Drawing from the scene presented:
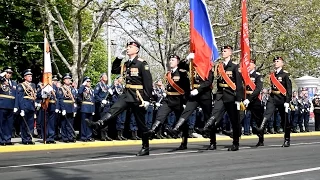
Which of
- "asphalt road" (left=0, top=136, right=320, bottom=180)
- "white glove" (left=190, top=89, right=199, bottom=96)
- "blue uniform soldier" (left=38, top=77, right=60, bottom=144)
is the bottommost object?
"asphalt road" (left=0, top=136, right=320, bottom=180)

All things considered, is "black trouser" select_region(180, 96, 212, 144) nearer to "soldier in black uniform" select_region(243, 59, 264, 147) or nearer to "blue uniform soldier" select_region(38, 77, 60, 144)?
Answer: "soldier in black uniform" select_region(243, 59, 264, 147)

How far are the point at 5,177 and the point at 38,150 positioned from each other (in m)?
5.95

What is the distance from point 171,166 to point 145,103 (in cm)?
196

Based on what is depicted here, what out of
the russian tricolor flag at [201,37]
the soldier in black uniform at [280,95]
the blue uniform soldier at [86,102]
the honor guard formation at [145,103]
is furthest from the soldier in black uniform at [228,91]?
the blue uniform soldier at [86,102]

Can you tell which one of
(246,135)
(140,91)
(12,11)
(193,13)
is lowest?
(246,135)

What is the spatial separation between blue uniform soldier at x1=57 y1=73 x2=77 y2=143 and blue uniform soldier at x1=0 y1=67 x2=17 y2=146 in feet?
5.53

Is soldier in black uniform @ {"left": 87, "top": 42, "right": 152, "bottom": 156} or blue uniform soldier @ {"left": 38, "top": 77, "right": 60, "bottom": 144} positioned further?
blue uniform soldier @ {"left": 38, "top": 77, "right": 60, "bottom": 144}

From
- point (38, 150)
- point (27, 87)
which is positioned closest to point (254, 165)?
point (38, 150)

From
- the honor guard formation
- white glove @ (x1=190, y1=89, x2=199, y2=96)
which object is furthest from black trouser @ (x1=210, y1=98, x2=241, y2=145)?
white glove @ (x1=190, y1=89, x2=199, y2=96)

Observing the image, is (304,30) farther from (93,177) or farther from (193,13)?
(93,177)

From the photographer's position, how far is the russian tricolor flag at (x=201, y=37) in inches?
484

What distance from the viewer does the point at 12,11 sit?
89.7 ft

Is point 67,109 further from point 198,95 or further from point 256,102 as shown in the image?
point 256,102

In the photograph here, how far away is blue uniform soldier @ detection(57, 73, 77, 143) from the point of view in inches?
621
